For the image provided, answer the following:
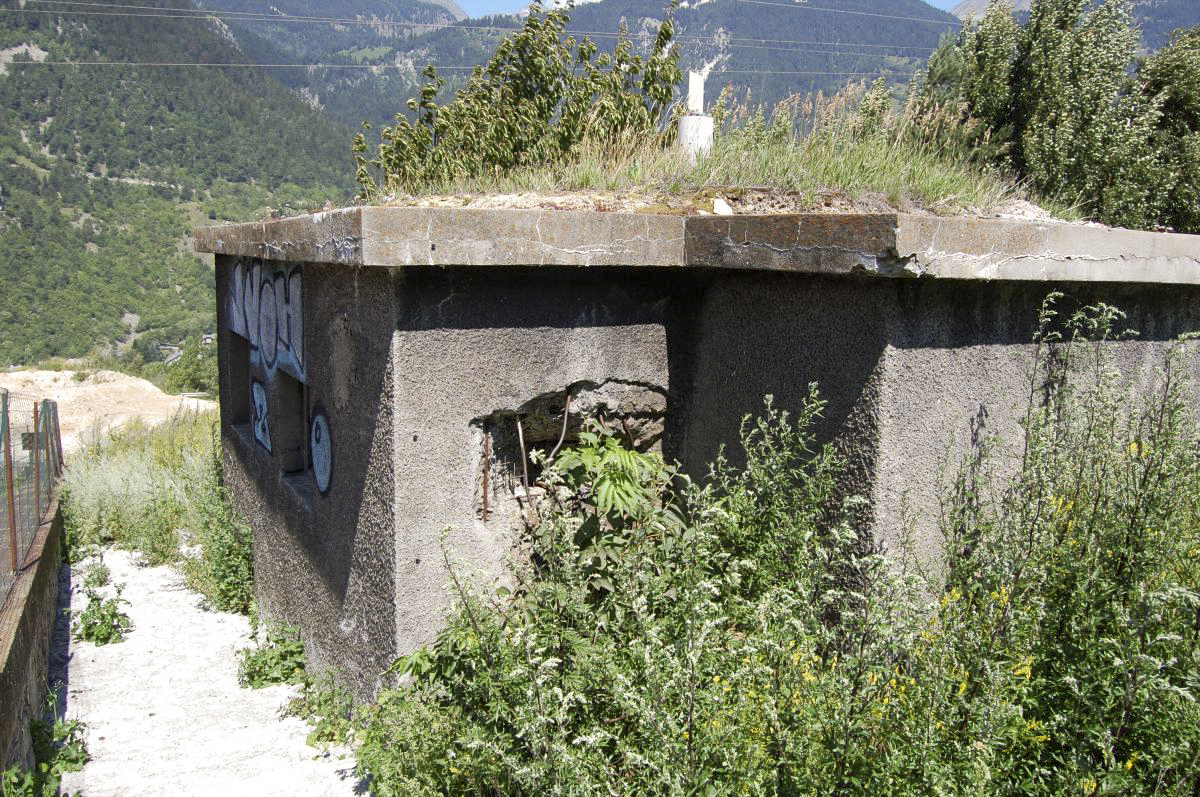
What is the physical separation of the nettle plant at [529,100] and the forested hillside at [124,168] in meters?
39.9

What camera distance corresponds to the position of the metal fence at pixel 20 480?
475 cm

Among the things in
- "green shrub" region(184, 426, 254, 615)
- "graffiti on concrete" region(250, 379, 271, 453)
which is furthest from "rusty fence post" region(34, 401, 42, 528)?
"graffiti on concrete" region(250, 379, 271, 453)

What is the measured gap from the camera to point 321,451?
413 centimetres

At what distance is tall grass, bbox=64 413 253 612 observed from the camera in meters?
6.02

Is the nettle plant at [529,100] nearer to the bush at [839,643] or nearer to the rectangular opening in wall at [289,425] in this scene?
the rectangular opening in wall at [289,425]

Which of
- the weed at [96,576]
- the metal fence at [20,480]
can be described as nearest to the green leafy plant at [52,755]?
the metal fence at [20,480]

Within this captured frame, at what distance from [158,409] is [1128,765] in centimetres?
1869

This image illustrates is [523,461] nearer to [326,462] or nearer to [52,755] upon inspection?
[326,462]

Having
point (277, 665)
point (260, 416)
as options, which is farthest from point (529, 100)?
point (277, 665)

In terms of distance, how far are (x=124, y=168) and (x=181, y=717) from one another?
68970mm

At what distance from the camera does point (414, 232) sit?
2961mm

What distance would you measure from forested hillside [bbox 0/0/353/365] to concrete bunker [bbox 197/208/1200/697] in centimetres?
4347

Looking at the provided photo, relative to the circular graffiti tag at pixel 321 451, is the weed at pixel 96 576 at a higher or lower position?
lower

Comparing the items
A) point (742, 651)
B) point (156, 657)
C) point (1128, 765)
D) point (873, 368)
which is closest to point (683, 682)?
point (742, 651)
